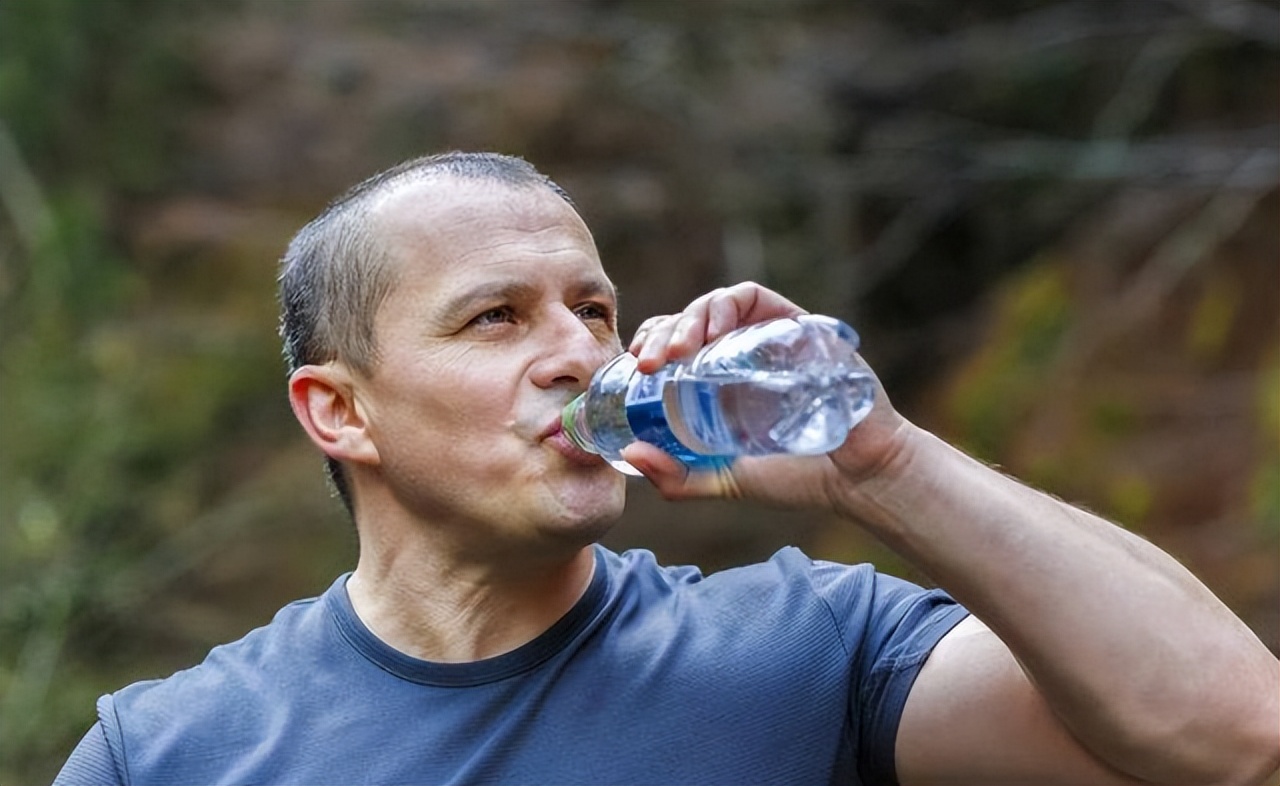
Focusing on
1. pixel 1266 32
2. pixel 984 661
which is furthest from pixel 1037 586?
pixel 1266 32

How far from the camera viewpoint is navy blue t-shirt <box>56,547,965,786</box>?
1.61 m

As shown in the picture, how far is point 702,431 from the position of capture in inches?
60.2

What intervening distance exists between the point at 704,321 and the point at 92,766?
0.79 m

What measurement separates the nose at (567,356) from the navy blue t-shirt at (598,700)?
24 cm

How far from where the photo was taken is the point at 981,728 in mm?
1540

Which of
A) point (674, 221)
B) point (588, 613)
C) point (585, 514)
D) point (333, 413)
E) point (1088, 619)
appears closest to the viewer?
point (1088, 619)

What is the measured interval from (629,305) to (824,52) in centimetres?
117

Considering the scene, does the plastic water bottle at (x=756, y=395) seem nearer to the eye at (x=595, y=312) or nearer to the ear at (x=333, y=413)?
the eye at (x=595, y=312)

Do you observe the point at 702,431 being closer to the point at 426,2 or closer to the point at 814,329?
the point at 814,329

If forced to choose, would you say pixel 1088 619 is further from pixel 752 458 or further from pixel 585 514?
pixel 585 514

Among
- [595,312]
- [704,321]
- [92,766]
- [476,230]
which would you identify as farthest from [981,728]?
[92,766]

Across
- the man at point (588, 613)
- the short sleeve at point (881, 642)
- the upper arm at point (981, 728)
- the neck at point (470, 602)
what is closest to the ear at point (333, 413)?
the man at point (588, 613)

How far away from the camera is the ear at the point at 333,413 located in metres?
1.81

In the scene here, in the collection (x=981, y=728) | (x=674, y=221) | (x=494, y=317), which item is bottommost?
(x=674, y=221)
